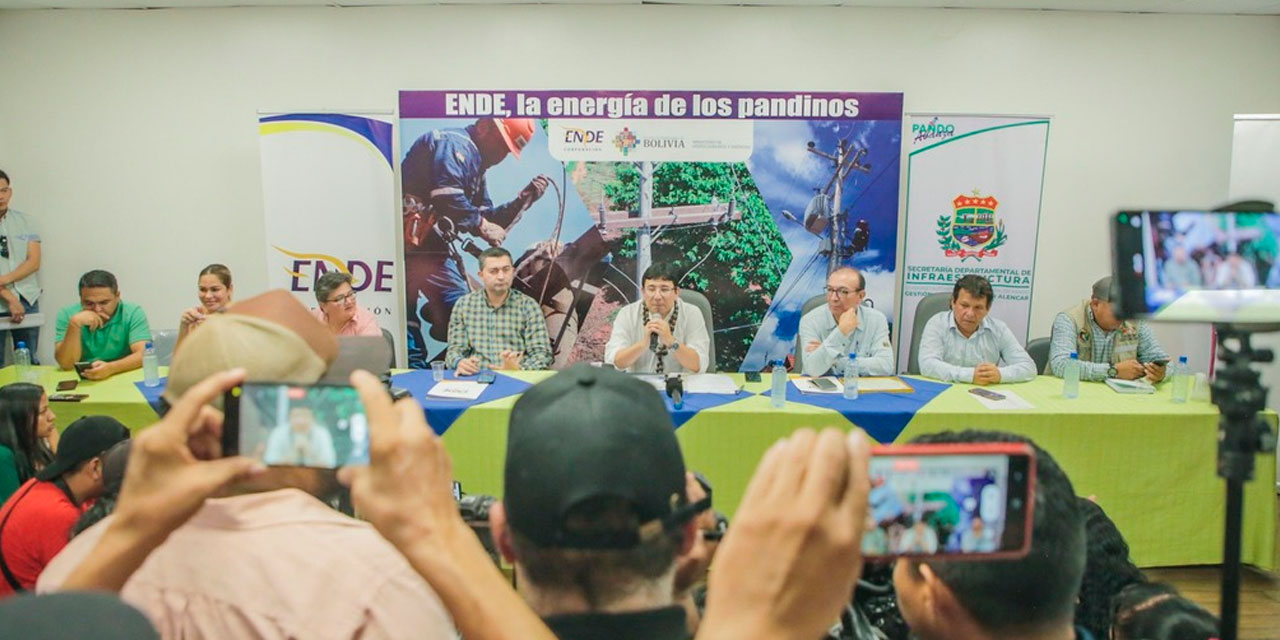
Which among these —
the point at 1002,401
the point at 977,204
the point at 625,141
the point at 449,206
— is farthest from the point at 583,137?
the point at 1002,401

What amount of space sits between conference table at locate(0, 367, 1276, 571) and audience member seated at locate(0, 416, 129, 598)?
1235mm

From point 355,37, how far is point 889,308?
392 cm

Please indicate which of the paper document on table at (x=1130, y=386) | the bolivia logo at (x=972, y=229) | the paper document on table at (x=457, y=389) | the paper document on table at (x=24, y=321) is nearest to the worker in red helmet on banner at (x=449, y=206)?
the paper document on table at (x=457, y=389)

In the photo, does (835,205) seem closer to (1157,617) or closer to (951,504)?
(1157,617)

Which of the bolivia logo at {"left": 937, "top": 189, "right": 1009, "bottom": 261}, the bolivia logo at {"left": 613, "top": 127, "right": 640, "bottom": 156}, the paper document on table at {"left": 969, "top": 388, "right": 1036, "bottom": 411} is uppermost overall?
the bolivia logo at {"left": 613, "top": 127, "right": 640, "bottom": 156}

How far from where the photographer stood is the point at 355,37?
4562mm

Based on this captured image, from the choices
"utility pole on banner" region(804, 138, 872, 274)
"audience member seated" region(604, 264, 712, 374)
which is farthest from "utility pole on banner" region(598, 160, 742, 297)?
"audience member seated" region(604, 264, 712, 374)

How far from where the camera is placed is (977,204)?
14.6ft

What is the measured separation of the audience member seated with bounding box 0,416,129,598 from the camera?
1754 millimetres

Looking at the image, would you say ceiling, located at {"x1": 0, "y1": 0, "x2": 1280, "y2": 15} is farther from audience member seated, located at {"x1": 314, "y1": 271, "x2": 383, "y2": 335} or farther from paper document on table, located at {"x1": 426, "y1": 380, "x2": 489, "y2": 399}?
paper document on table, located at {"x1": 426, "y1": 380, "x2": 489, "y2": 399}

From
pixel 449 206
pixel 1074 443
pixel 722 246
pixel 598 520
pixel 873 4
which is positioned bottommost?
pixel 1074 443

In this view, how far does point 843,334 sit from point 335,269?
319cm

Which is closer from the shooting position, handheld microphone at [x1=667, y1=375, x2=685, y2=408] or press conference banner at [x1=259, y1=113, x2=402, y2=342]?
handheld microphone at [x1=667, y1=375, x2=685, y2=408]

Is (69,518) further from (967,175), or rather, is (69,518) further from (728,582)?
(967,175)
